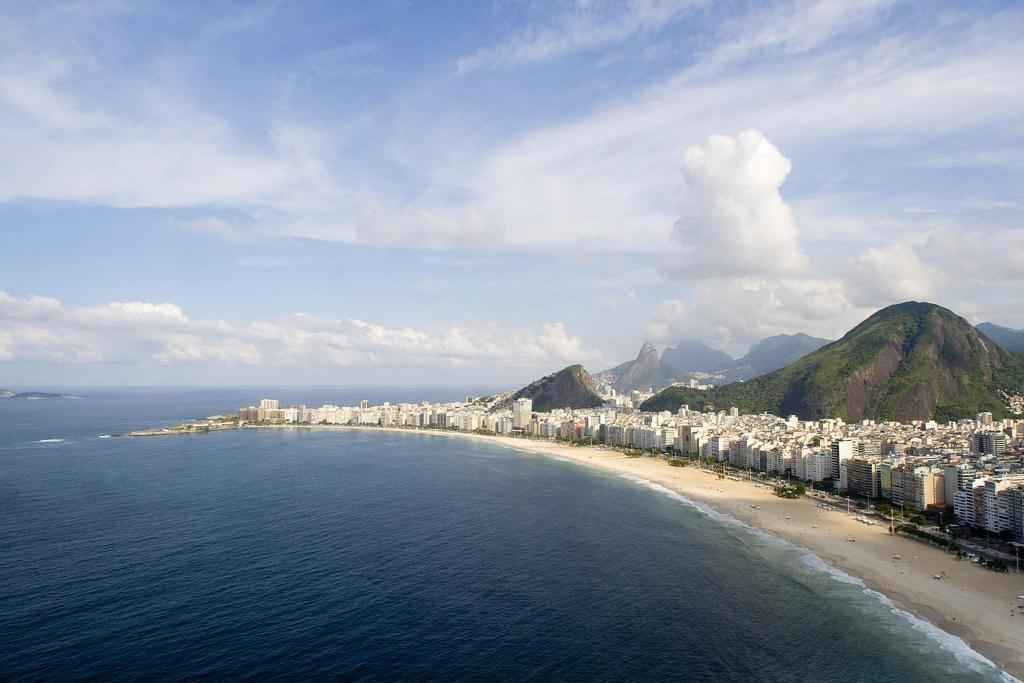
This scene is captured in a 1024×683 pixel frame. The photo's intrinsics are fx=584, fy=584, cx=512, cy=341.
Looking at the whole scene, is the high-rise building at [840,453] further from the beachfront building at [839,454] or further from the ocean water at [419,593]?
the ocean water at [419,593]

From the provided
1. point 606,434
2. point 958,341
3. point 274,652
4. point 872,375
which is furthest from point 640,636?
point 958,341

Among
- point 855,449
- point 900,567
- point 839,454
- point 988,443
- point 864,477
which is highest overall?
point 988,443

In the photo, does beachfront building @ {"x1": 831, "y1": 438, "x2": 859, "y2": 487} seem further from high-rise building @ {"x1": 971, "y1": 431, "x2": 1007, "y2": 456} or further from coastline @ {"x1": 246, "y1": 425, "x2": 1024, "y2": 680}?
high-rise building @ {"x1": 971, "y1": 431, "x2": 1007, "y2": 456}

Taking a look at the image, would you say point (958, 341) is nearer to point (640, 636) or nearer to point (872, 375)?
point (872, 375)

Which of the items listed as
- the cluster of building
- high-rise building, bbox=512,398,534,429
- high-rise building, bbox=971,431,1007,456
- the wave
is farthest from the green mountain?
the wave

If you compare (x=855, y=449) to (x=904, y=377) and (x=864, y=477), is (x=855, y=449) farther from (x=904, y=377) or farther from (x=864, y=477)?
(x=904, y=377)

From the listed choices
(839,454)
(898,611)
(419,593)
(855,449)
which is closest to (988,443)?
(855,449)
